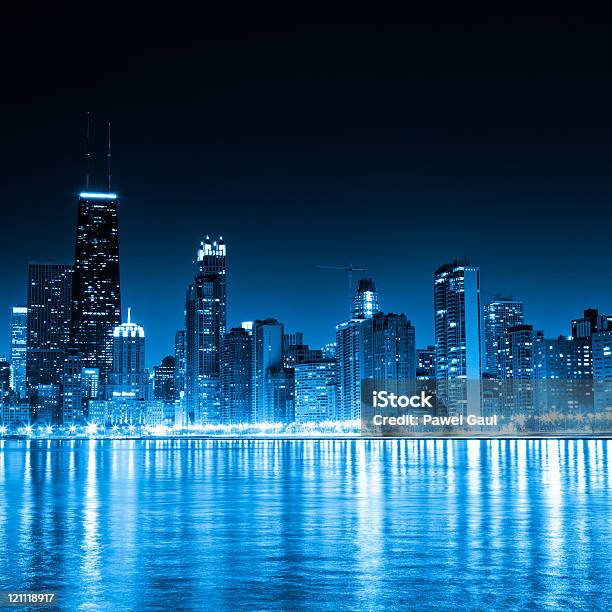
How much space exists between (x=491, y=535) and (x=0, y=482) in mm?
38575

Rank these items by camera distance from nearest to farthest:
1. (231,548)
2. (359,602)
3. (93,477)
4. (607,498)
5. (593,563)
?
(359,602)
(593,563)
(231,548)
(607,498)
(93,477)

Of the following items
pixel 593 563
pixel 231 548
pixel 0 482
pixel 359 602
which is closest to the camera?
pixel 359 602

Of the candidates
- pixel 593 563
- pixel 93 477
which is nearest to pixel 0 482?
pixel 93 477

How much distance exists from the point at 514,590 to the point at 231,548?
28.3ft

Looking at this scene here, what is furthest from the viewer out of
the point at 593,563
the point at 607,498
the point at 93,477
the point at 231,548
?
the point at 93,477

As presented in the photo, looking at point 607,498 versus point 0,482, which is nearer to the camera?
point 607,498

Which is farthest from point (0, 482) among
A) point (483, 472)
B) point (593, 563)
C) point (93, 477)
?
point (593, 563)

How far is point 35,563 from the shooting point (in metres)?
22.2

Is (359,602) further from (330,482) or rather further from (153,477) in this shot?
(153,477)

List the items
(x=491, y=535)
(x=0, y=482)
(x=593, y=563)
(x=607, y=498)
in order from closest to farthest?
(x=593, y=563) → (x=491, y=535) → (x=607, y=498) → (x=0, y=482)

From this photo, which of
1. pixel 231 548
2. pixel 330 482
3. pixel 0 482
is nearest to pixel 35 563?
pixel 231 548

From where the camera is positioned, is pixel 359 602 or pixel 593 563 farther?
pixel 593 563

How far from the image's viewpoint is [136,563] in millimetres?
22109

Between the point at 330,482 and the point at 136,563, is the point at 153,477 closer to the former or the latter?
the point at 330,482
